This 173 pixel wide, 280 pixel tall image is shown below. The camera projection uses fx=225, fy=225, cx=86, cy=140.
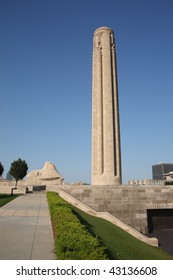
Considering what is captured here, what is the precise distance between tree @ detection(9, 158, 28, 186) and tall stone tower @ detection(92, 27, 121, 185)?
72.3 ft

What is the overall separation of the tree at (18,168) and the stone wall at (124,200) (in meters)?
26.7

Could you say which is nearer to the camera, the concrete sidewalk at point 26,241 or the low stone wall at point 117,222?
the concrete sidewalk at point 26,241

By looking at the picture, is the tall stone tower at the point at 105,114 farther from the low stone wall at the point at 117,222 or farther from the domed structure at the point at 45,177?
the domed structure at the point at 45,177

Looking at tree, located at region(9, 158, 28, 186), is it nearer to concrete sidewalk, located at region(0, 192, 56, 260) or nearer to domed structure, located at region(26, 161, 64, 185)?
domed structure, located at region(26, 161, 64, 185)

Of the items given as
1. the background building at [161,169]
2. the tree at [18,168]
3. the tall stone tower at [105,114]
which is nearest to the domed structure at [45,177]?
the tree at [18,168]

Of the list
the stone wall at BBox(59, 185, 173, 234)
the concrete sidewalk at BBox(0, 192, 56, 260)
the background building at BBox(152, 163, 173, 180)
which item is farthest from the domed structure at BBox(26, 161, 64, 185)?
the background building at BBox(152, 163, 173, 180)

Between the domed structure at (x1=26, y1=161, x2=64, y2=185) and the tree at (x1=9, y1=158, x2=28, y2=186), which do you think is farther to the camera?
the domed structure at (x1=26, y1=161, x2=64, y2=185)

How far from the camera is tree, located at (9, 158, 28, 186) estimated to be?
160 ft

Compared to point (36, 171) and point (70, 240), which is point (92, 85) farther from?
point (36, 171)

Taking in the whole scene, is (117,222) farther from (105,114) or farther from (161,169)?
(161,169)

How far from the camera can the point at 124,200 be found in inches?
975

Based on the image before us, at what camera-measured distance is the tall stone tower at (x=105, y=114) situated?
31.8 m
